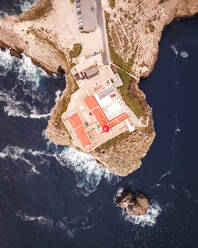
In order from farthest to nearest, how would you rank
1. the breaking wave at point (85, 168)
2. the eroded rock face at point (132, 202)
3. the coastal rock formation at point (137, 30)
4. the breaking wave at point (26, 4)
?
the breaking wave at point (26, 4)
the breaking wave at point (85, 168)
the eroded rock face at point (132, 202)
the coastal rock formation at point (137, 30)

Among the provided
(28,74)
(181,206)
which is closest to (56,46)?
A: (28,74)

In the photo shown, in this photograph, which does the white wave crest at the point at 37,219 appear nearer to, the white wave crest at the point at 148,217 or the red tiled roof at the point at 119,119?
the white wave crest at the point at 148,217

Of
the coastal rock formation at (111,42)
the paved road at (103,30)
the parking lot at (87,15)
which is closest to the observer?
the parking lot at (87,15)

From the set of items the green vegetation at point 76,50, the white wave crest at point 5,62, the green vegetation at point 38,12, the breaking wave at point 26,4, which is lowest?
the green vegetation at point 76,50

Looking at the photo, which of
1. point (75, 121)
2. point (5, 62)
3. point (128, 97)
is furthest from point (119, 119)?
point (5, 62)

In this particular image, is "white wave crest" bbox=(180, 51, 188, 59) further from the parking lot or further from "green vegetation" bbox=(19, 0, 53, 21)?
"green vegetation" bbox=(19, 0, 53, 21)

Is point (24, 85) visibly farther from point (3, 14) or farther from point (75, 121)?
point (3, 14)

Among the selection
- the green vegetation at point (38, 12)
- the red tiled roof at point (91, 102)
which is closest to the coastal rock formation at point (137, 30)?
the red tiled roof at point (91, 102)
